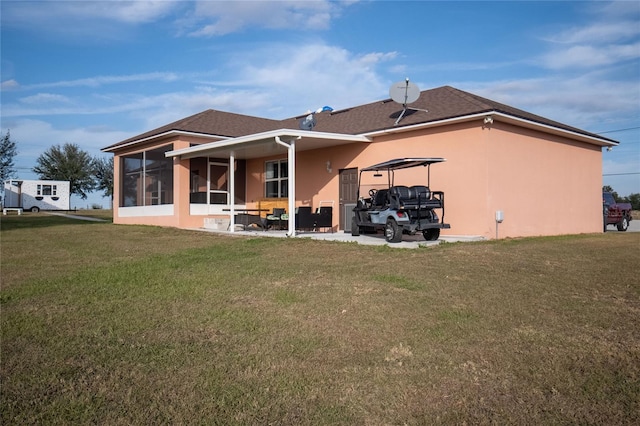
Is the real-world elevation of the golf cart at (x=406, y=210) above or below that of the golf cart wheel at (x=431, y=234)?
above

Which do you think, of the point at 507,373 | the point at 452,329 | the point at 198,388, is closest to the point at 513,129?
the point at 452,329

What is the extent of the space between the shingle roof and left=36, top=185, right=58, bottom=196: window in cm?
2080

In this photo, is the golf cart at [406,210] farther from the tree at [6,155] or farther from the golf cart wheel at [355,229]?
the tree at [6,155]

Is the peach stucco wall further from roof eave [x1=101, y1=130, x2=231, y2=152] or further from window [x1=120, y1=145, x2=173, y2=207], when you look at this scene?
window [x1=120, y1=145, x2=173, y2=207]

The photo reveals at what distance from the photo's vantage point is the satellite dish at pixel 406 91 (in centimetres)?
1522

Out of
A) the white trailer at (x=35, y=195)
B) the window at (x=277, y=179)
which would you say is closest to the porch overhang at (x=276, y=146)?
the window at (x=277, y=179)

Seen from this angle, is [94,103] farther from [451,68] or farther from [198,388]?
[198,388]

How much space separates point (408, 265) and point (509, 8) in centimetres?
831

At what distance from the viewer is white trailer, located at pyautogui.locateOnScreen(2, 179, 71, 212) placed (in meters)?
37.2

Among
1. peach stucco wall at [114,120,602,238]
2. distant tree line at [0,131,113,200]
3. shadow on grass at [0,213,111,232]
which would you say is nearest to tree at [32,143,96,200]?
distant tree line at [0,131,113,200]

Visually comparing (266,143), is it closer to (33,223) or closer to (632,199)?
(33,223)

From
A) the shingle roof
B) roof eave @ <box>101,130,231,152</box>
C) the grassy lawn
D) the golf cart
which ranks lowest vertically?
the grassy lawn

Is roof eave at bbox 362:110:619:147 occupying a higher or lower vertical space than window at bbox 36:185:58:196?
higher

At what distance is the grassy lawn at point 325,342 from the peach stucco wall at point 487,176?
14.5 ft
